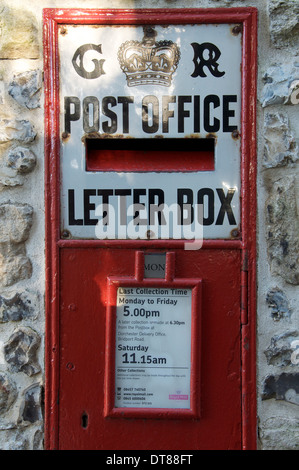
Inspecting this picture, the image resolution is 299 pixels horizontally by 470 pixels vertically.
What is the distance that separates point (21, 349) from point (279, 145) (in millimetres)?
1142

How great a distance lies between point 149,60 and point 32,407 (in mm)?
1269

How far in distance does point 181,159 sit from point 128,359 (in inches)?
28.2

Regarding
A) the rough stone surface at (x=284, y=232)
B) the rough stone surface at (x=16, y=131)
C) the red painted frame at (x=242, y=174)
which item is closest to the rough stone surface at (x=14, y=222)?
the red painted frame at (x=242, y=174)

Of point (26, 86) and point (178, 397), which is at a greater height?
point (26, 86)

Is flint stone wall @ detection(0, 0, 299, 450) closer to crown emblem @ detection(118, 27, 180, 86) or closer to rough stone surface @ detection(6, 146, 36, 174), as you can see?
rough stone surface @ detection(6, 146, 36, 174)

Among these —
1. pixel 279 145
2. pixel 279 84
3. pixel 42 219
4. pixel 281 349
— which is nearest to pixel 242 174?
pixel 279 145

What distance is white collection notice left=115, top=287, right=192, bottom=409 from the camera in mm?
1581

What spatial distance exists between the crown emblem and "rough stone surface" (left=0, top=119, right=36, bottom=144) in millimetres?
387

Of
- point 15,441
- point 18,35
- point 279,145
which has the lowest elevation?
point 15,441

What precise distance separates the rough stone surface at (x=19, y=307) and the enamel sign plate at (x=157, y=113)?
13.2 inches

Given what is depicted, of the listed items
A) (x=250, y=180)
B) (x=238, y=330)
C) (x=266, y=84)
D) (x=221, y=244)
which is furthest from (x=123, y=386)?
(x=266, y=84)

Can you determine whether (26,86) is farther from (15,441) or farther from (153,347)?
(15,441)

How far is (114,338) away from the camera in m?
1.58

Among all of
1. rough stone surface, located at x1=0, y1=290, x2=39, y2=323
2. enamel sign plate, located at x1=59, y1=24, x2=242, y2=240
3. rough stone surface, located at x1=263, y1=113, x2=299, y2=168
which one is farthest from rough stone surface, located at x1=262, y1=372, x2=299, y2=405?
rough stone surface, located at x1=0, y1=290, x2=39, y2=323
